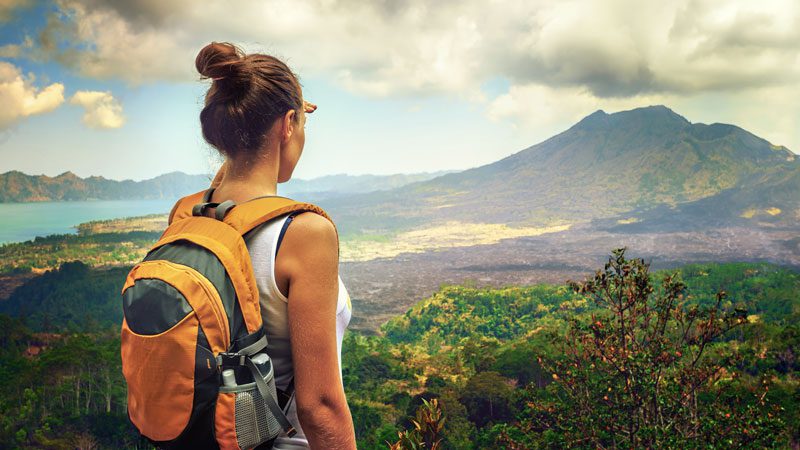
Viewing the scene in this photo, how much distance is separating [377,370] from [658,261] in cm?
6578

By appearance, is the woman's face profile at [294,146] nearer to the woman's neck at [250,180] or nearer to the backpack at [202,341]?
the woman's neck at [250,180]

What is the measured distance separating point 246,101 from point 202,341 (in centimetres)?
41

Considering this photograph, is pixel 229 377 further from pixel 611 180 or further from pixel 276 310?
pixel 611 180

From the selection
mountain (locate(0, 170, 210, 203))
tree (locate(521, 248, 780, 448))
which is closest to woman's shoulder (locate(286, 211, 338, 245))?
tree (locate(521, 248, 780, 448))

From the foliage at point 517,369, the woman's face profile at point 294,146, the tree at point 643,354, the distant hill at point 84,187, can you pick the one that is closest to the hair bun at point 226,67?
the woman's face profile at point 294,146

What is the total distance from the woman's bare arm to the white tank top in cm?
3

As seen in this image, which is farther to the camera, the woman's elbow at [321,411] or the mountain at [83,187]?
the mountain at [83,187]

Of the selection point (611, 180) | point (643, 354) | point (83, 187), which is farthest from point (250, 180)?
point (611, 180)

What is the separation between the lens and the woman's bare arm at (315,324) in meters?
0.82

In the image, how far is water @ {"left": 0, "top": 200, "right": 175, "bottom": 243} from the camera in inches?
3351

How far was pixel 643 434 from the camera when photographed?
5.68 meters

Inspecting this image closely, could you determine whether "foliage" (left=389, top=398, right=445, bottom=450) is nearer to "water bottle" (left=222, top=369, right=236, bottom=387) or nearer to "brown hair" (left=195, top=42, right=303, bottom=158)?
"water bottle" (left=222, top=369, right=236, bottom=387)

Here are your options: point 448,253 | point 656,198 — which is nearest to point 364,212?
point 448,253

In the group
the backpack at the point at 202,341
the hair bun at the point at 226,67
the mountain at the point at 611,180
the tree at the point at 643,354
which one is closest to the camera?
the backpack at the point at 202,341
